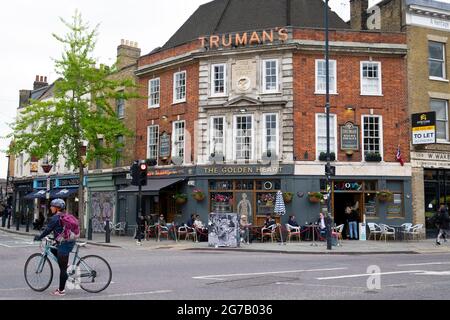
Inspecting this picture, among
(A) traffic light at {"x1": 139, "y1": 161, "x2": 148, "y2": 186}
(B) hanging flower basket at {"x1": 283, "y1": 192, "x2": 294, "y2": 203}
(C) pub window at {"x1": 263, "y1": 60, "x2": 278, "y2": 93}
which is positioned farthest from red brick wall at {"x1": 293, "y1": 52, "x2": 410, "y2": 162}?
(A) traffic light at {"x1": 139, "y1": 161, "x2": 148, "y2": 186}

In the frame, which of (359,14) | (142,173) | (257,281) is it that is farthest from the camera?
(359,14)

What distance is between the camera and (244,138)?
27766 millimetres

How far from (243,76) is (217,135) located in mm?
3462

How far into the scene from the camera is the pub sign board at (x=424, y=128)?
2584cm

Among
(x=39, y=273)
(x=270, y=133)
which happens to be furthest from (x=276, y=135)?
(x=39, y=273)

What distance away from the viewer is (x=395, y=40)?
27703mm

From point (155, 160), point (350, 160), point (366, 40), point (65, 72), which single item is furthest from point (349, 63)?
point (65, 72)

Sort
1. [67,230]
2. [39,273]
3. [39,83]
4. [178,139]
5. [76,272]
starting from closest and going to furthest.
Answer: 1. [67,230]
2. [76,272]
3. [39,273]
4. [178,139]
5. [39,83]

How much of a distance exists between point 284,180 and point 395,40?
9.59 m

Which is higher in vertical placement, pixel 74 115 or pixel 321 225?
pixel 74 115

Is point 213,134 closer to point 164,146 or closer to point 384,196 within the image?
point 164,146

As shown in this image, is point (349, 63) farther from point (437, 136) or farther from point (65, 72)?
point (65, 72)
